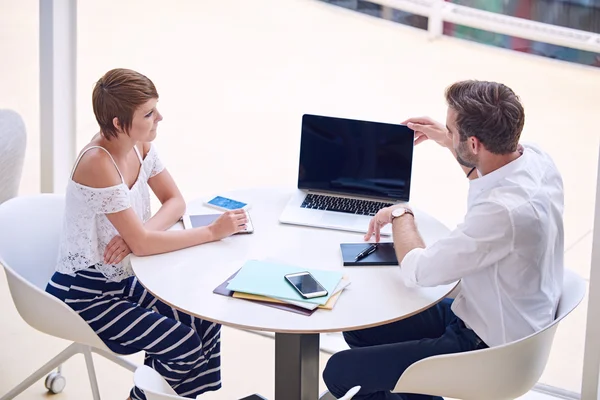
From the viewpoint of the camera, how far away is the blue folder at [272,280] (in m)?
2.12

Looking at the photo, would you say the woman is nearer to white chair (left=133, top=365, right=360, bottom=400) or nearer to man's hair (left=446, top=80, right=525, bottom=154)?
white chair (left=133, top=365, right=360, bottom=400)

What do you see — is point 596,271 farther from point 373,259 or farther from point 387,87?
point 387,87

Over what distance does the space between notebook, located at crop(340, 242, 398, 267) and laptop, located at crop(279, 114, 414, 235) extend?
209mm

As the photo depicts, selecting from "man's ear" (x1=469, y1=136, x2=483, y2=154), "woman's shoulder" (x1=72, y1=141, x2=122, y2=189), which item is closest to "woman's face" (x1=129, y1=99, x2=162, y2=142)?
"woman's shoulder" (x1=72, y1=141, x2=122, y2=189)

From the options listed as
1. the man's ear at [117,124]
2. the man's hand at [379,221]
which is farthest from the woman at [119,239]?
the man's hand at [379,221]

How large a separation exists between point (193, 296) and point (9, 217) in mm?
831

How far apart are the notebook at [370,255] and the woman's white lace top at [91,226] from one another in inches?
25.3

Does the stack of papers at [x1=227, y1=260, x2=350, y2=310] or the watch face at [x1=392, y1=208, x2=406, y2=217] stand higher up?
the watch face at [x1=392, y1=208, x2=406, y2=217]

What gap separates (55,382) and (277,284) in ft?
4.09

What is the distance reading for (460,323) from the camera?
234cm

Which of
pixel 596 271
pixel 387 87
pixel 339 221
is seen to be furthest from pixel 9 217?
pixel 596 271

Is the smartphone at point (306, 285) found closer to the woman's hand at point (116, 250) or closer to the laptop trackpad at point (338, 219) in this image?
the laptop trackpad at point (338, 219)

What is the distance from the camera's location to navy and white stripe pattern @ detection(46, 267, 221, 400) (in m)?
2.41

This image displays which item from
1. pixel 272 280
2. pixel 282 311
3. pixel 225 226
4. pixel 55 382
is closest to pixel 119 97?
pixel 225 226
